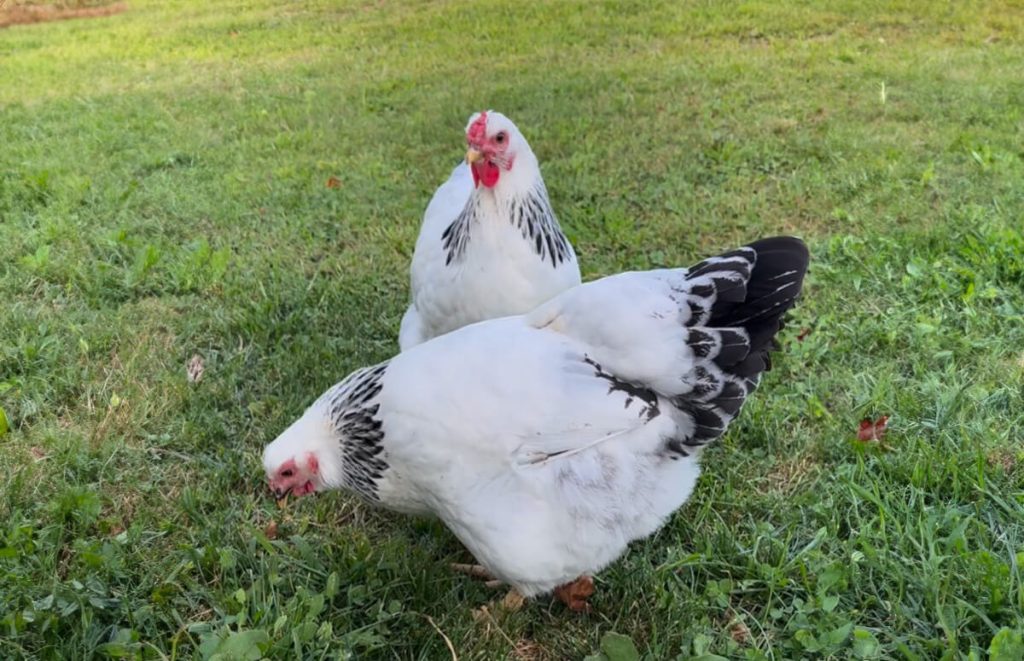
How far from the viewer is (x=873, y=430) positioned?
2.38 meters

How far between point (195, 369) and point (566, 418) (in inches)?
69.3

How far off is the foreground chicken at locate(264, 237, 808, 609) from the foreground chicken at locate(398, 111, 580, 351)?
0.41 meters

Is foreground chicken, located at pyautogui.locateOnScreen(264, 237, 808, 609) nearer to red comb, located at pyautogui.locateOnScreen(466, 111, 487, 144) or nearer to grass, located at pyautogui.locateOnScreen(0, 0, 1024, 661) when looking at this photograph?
grass, located at pyautogui.locateOnScreen(0, 0, 1024, 661)

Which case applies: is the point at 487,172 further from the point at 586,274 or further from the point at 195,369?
the point at 195,369

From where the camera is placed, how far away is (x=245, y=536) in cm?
212

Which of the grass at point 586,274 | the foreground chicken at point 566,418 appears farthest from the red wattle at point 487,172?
the grass at point 586,274

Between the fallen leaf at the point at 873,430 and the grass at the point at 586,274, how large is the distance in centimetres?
3

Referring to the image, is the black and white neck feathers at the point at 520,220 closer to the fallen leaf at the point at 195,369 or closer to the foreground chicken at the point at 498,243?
the foreground chicken at the point at 498,243

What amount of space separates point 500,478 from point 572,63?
227 inches

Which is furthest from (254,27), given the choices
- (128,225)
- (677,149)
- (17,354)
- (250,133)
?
(17,354)

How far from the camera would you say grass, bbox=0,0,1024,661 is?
186 centimetres

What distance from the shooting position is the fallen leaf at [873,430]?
2.36 meters

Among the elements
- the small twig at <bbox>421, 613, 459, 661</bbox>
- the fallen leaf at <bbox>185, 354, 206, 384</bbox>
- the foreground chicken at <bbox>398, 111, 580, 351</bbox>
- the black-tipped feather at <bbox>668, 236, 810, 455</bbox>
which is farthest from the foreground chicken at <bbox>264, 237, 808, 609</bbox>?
the fallen leaf at <bbox>185, 354, 206, 384</bbox>

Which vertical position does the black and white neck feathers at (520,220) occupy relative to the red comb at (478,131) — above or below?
below
